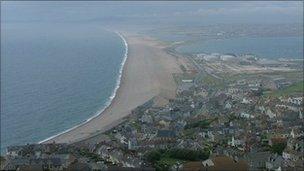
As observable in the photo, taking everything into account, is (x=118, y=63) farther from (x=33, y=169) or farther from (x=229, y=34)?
(x=33, y=169)

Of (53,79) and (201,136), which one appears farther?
(53,79)

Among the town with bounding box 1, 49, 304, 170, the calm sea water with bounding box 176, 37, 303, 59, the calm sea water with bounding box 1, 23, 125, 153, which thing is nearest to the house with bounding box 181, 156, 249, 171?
the town with bounding box 1, 49, 304, 170

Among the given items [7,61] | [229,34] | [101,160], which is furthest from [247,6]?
[101,160]

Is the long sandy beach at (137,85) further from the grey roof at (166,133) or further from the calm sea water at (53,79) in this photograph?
the grey roof at (166,133)

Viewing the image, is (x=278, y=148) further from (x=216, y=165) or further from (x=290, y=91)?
(x=290, y=91)

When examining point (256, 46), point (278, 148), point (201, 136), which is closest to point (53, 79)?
point (256, 46)

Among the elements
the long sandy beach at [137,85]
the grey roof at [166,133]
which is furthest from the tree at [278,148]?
the long sandy beach at [137,85]
